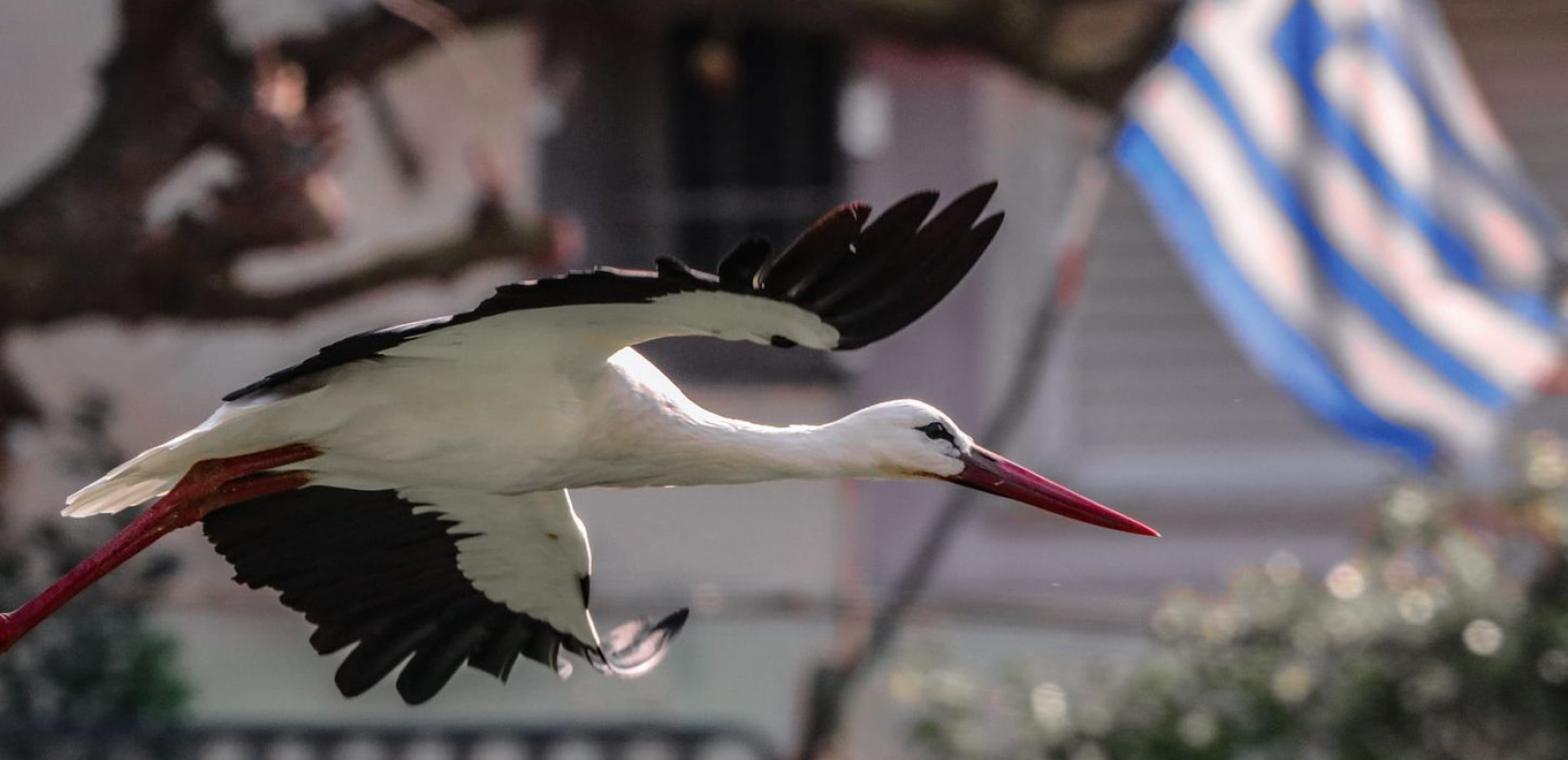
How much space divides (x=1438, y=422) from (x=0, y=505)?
464cm

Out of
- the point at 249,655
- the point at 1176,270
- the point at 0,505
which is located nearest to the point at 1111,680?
the point at 1176,270

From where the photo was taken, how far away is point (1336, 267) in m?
8.16

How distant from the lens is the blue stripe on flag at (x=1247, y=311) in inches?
314

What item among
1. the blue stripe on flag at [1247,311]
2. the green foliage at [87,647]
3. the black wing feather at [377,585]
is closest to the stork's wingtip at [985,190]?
the black wing feather at [377,585]

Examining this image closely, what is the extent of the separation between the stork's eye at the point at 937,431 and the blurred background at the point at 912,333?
322cm

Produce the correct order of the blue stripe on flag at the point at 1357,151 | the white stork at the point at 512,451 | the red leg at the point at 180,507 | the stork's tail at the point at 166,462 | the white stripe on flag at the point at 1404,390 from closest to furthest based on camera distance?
the white stork at the point at 512,451
the stork's tail at the point at 166,462
the red leg at the point at 180,507
the white stripe on flag at the point at 1404,390
the blue stripe on flag at the point at 1357,151

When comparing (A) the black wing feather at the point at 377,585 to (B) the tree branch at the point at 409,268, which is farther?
(B) the tree branch at the point at 409,268

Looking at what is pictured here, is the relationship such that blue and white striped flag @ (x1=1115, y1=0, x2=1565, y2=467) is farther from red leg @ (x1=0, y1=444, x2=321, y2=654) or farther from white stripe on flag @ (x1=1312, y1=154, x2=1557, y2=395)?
red leg @ (x1=0, y1=444, x2=321, y2=654)

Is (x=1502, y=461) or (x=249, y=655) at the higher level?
(x=1502, y=461)

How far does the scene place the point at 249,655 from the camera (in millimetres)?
9562

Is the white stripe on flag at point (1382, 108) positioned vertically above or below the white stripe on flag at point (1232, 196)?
above

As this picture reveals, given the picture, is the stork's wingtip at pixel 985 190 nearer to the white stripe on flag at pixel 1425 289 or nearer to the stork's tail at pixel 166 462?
the stork's tail at pixel 166 462

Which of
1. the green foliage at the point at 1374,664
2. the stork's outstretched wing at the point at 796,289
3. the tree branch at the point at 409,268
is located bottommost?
the green foliage at the point at 1374,664

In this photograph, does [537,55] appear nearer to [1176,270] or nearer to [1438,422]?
[1176,270]
